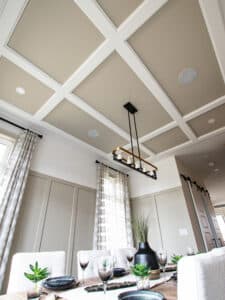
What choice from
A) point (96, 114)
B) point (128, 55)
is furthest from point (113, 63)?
point (96, 114)

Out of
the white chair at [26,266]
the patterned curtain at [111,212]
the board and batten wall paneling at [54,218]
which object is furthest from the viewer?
the patterned curtain at [111,212]

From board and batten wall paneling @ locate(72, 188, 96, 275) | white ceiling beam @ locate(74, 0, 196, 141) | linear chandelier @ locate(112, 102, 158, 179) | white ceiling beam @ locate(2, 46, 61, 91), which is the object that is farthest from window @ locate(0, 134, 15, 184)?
white ceiling beam @ locate(74, 0, 196, 141)

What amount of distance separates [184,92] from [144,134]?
3.97 feet

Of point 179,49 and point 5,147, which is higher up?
point 179,49

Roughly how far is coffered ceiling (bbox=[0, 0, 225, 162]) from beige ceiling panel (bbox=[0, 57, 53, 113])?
15mm

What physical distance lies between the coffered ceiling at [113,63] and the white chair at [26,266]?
2.18 meters

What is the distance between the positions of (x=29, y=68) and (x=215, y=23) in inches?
92.2

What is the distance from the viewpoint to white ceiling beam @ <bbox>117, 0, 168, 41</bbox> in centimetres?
172

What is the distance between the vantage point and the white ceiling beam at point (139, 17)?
172 centimetres

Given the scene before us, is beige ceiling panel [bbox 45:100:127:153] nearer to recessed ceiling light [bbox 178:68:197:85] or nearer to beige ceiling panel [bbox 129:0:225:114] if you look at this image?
beige ceiling panel [bbox 129:0:225:114]

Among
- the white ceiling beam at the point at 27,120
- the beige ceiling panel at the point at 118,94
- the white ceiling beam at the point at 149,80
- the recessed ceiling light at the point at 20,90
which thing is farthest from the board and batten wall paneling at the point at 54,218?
the white ceiling beam at the point at 149,80

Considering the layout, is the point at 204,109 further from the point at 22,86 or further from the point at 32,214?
the point at 32,214

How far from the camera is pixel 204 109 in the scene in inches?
118

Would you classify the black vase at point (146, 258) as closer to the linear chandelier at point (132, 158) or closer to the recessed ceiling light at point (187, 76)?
the linear chandelier at point (132, 158)
